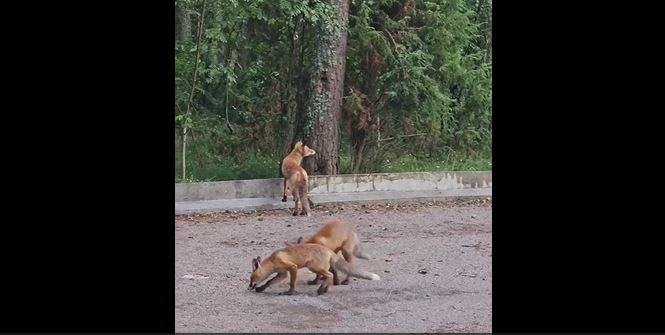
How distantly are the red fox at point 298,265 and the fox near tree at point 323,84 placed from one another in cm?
447

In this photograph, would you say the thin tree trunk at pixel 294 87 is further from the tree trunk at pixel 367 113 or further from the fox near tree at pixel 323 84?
the tree trunk at pixel 367 113

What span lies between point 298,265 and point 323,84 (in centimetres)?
542

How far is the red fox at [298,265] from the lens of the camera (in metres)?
5.35

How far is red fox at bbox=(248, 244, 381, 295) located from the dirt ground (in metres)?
0.08

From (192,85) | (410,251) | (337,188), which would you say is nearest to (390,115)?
(337,188)

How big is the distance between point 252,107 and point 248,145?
1.55ft

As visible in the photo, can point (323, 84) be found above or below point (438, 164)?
above

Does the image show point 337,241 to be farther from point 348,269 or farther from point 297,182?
point 297,182

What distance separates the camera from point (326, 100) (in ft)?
34.7

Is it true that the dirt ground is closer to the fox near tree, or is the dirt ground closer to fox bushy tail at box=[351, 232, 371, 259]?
fox bushy tail at box=[351, 232, 371, 259]

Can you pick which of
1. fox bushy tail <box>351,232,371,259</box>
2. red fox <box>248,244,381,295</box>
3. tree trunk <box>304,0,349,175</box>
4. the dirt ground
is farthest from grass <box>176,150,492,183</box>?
red fox <box>248,244,381,295</box>

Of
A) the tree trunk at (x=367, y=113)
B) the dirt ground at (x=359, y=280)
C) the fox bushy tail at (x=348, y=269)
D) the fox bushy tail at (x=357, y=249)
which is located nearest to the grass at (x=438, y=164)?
the tree trunk at (x=367, y=113)

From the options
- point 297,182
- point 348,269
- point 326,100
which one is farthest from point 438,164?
point 348,269
